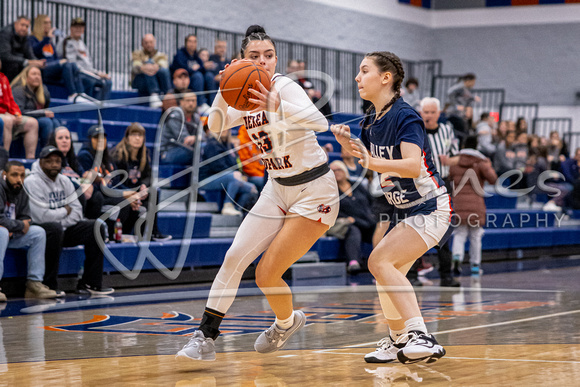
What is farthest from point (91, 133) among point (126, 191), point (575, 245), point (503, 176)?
point (575, 245)

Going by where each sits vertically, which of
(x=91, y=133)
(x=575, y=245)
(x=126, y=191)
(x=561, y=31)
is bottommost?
(x=575, y=245)

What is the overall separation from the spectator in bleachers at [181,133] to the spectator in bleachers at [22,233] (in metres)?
3.17

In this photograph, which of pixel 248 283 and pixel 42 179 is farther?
pixel 248 283

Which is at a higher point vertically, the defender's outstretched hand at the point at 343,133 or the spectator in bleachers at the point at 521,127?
the spectator in bleachers at the point at 521,127

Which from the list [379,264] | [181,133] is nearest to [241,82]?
[379,264]

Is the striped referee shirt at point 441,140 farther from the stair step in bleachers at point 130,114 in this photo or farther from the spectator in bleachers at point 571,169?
the spectator in bleachers at point 571,169

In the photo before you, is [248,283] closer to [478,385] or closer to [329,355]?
[329,355]

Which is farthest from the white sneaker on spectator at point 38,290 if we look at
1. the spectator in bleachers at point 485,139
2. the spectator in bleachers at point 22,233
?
the spectator in bleachers at point 485,139

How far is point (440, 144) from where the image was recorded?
9070 mm

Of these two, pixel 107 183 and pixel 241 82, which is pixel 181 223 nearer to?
pixel 107 183

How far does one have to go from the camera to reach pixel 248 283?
31.5 ft

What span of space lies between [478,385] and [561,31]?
21.0m

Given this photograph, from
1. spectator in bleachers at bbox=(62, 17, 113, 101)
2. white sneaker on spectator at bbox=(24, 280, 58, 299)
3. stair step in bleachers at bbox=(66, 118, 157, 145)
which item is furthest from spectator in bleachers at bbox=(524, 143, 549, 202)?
white sneaker on spectator at bbox=(24, 280, 58, 299)

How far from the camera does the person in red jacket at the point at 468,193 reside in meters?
10.2
